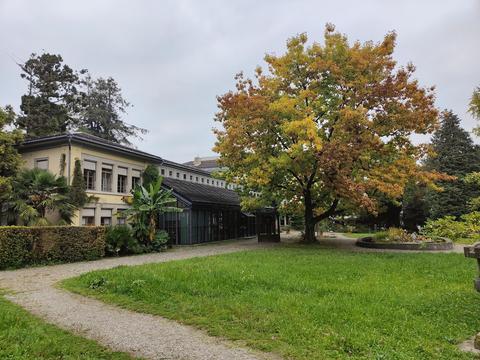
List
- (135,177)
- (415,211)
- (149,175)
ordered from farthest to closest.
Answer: (415,211) → (149,175) → (135,177)

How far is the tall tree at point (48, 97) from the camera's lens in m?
43.4

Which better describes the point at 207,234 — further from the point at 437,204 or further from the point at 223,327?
the point at 437,204

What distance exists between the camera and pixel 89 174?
24406mm

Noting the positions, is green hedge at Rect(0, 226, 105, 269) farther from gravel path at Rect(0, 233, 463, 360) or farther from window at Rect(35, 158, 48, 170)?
window at Rect(35, 158, 48, 170)

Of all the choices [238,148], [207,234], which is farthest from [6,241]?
[207,234]

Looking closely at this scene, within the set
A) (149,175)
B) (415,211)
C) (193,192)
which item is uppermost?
(149,175)

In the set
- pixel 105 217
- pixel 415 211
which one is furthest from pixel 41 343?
pixel 415 211

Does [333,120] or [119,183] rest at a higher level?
[333,120]

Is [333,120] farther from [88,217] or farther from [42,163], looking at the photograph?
[42,163]

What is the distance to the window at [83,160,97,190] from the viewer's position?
23.9 meters

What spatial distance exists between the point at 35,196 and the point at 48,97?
31873mm

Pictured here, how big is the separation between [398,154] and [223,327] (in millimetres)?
17368

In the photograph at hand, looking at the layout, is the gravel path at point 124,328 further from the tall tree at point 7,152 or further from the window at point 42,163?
the window at point 42,163

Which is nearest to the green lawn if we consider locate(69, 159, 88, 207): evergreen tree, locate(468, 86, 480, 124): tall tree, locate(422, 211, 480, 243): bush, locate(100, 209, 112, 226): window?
locate(422, 211, 480, 243): bush
